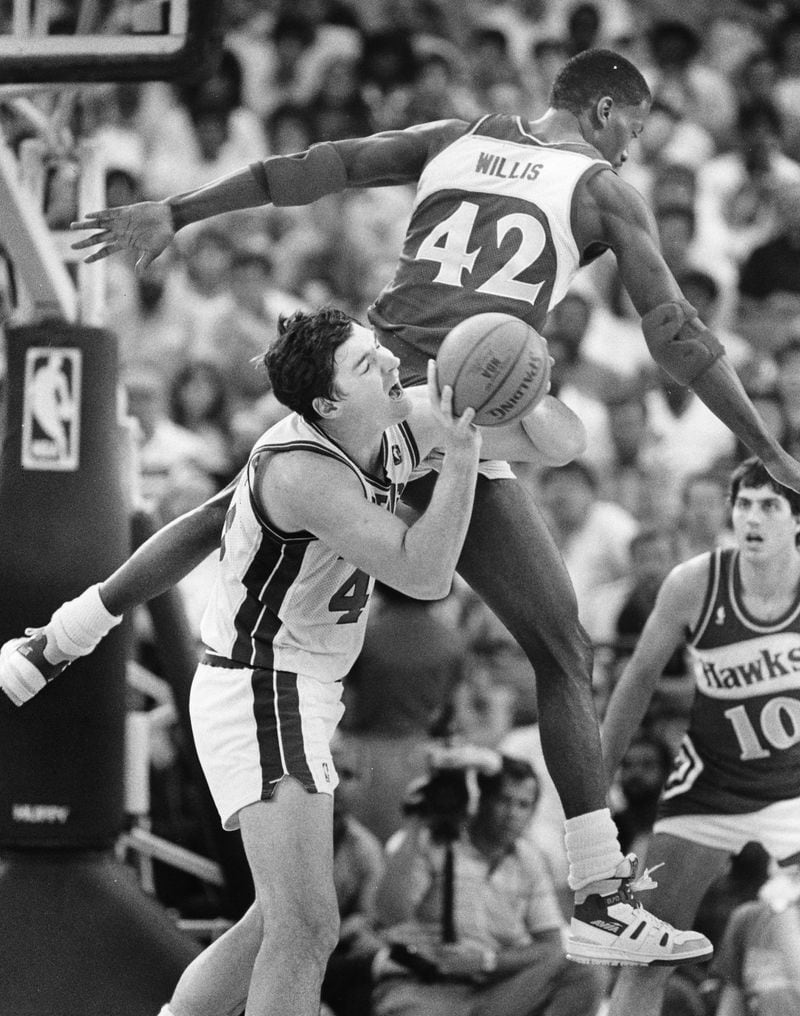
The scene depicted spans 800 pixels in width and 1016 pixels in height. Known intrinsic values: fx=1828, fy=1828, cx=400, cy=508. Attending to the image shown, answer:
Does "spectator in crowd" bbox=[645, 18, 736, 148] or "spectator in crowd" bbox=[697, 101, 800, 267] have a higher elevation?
"spectator in crowd" bbox=[645, 18, 736, 148]

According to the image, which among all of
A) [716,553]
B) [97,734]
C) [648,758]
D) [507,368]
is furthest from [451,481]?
[648,758]

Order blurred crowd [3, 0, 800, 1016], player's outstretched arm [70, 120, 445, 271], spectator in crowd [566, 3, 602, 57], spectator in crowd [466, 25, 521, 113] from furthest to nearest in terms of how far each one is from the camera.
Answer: spectator in crowd [566, 3, 602, 57]
spectator in crowd [466, 25, 521, 113]
blurred crowd [3, 0, 800, 1016]
player's outstretched arm [70, 120, 445, 271]

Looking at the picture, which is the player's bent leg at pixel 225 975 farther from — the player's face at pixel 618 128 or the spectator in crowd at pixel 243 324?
the spectator in crowd at pixel 243 324

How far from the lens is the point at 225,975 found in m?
4.71

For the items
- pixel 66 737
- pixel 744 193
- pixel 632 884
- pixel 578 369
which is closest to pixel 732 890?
pixel 632 884

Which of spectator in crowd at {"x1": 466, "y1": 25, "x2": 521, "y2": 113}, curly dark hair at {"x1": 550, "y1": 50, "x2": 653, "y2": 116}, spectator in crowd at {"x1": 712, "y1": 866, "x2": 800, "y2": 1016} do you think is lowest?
spectator in crowd at {"x1": 712, "y1": 866, "x2": 800, "y2": 1016}

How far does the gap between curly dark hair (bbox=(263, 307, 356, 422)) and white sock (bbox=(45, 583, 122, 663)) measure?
1180mm

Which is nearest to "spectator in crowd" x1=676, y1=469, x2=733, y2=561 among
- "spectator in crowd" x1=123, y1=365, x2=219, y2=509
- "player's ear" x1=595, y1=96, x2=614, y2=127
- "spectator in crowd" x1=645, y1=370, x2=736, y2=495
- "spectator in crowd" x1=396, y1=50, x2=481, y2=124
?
"spectator in crowd" x1=645, y1=370, x2=736, y2=495

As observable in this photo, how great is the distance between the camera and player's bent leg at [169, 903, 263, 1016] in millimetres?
4684

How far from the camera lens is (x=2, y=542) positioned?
6.09 m

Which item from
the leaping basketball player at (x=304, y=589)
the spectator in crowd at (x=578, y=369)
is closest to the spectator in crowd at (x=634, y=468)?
the spectator in crowd at (x=578, y=369)

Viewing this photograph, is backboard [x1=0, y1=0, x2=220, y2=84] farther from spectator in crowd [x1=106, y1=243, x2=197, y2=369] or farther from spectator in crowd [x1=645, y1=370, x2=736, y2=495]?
spectator in crowd [x1=106, y1=243, x2=197, y2=369]

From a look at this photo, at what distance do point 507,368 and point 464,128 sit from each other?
43.0 inches

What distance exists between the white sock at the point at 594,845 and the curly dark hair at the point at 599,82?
1918mm
